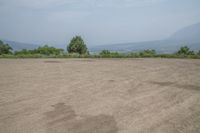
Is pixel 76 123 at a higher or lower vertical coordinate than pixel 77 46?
lower

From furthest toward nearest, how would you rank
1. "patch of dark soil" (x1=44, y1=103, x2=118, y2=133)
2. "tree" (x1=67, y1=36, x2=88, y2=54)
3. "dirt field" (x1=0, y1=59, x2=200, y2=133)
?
"tree" (x1=67, y1=36, x2=88, y2=54), "dirt field" (x1=0, y1=59, x2=200, y2=133), "patch of dark soil" (x1=44, y1=103, x2=118, y2=133)

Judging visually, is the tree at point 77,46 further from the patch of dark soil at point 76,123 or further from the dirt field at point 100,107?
the patch of dark soil at point 76,123

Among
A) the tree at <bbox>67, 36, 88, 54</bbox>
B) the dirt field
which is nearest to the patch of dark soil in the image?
the dirt field

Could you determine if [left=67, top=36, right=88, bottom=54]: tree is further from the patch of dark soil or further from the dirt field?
the patch of dark soil

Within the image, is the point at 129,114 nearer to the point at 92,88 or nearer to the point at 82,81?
the point at 92,88

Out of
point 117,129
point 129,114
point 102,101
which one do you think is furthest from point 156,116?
point 102,101

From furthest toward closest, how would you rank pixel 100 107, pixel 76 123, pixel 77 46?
1. pixel 77 46
2. pixel 100 107
3. pixel 76 123

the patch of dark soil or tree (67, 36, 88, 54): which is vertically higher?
tree (67, 36, 88, 54)

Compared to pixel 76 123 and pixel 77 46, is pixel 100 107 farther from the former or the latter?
pixel 77 46

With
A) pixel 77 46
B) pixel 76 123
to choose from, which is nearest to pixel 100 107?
pixel 76 123

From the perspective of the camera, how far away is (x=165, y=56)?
27.3 metres

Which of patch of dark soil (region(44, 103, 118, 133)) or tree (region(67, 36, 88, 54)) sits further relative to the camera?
tree (region(67, 36, 88, 54))

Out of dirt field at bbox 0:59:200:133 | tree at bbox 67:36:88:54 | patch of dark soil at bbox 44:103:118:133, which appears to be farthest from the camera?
tree at bbox 67:36:88:54

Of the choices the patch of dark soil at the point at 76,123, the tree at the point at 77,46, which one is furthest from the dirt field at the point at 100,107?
the tree at the point at 77,46
